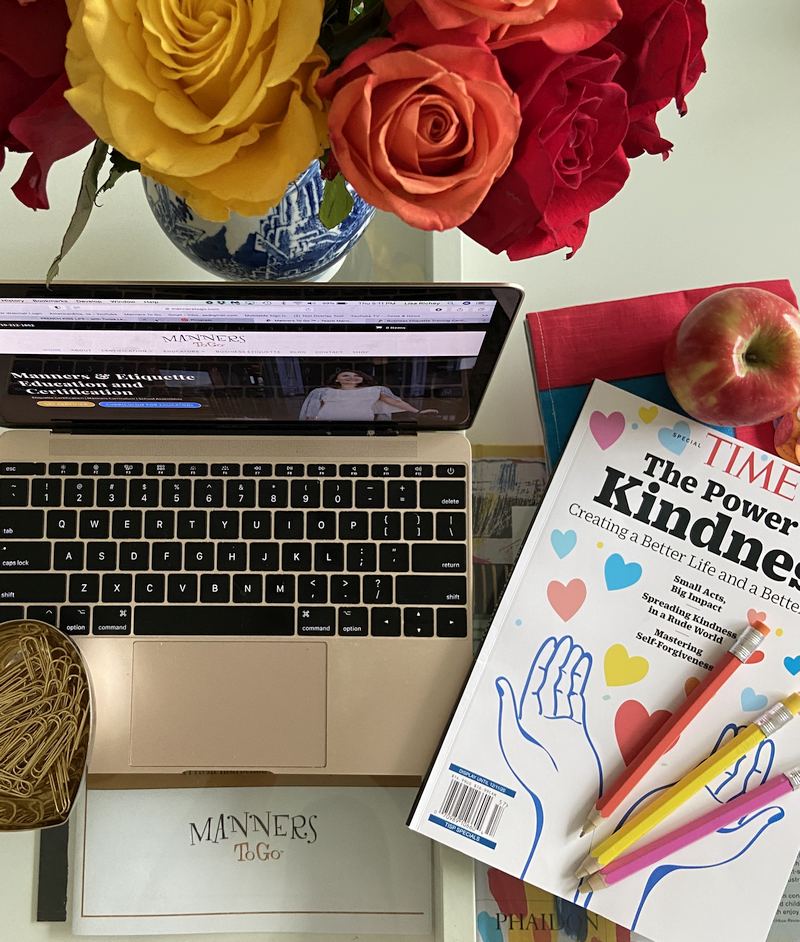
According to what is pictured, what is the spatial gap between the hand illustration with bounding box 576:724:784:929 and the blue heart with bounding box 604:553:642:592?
0.14m

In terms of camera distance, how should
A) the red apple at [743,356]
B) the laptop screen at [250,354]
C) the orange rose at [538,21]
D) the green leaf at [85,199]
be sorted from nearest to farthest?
the orange rose at [538,21] → the green leaf at [85,199] → the laptop screen at [250,354] → the red apple at [743,356]

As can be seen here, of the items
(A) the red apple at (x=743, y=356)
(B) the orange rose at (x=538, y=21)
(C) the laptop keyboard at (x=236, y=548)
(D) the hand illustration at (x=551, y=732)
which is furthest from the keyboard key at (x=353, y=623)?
(B) the orange rose at (x=538, y=21)

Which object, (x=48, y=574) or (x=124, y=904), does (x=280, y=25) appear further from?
(x=124, y=904)

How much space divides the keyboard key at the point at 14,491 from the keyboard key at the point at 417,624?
323 millimetres

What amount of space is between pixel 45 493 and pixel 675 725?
0.53 metres

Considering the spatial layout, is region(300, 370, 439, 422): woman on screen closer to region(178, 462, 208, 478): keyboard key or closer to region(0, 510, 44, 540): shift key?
region(178, 462, 208, 478): keyboard key

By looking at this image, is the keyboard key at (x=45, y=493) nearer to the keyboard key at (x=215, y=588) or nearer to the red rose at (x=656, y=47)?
the keyboard key at (x=215, y=588)

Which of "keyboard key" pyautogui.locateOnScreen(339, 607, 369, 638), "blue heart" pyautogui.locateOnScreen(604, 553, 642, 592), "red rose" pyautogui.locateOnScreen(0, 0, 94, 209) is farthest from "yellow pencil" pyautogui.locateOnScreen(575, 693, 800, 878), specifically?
"red rose" pyautogui.locateOnScreen(0, 0, 94, 209)

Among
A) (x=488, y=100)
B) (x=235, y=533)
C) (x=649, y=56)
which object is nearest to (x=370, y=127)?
(x=488, y=100)

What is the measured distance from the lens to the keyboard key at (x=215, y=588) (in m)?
0.64

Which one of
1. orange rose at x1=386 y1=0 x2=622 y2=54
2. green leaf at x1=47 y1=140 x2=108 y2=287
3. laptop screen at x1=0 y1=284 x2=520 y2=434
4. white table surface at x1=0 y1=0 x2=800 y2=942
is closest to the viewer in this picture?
orange rose at x1=386 y1=0 x2=622 y2=54

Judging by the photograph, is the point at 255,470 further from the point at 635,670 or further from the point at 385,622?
the point at 635,670

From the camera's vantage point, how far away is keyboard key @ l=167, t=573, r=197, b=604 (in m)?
0.64

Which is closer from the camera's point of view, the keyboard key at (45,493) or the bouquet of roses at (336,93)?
the bouquet of roses at (336,93)
